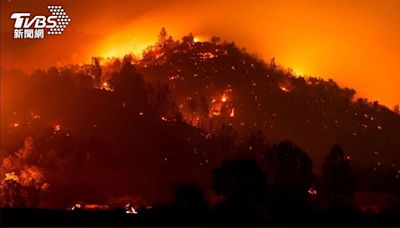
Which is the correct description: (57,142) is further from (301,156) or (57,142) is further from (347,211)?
(347,211)

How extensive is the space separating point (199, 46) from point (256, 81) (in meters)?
17.2

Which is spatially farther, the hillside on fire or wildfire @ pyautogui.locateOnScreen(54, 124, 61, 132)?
wildfire @ pyautogui.locateOnScreen(54, 124, 61, 132)

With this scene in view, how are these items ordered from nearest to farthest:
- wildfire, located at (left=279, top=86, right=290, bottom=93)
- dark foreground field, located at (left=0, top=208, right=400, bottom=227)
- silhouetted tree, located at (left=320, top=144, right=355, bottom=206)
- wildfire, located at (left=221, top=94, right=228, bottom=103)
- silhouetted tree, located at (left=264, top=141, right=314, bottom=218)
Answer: dark foreground field, located at (left=0, top=208, right=400, bottom=227) < silhouetted tree, located at (left=264, top=141, right=314, bottom=218) < silhouetted tree, located at (left=320, top=144, right=355, bottom=206) < wildfire, located at (left=221, top=94, right=228, bottom=103) < wildfire, located at (left=279, top=86, right=290, bottom=93)

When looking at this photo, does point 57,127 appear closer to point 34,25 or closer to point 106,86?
point 106,86

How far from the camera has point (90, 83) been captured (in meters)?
79.1

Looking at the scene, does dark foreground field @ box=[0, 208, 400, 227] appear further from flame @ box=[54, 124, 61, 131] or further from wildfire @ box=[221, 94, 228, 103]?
wildfire @ box=[221, 94, 228, 103]

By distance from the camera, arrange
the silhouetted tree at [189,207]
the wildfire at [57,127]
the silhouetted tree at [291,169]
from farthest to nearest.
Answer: the wildfire at [57,127] < the silhouetted tree at [291,169] < the silhouetted tree at [189,207]

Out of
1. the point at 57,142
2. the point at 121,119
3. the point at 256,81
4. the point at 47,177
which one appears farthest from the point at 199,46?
the point at 47,177

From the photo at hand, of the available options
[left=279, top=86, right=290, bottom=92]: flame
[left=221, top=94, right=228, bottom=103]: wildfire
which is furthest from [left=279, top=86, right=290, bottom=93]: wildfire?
[left=221, top=94, right=228, bottom=103]: wildfire

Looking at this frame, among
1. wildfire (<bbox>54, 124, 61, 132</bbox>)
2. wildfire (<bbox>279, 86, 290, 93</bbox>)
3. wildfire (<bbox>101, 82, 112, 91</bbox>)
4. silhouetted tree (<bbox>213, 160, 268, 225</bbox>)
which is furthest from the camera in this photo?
wildfire (<bbox>279, 86, 290, 93</bbox>)

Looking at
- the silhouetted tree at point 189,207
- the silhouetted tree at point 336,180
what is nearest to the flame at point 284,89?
the silhouetted tree at point 336,180

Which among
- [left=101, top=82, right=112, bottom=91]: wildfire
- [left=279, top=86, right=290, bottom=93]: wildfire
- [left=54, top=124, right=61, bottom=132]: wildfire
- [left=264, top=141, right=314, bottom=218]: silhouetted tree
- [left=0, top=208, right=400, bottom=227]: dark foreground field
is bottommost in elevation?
[left=0, top=208, right=400, bottom=227]: dark foreground field

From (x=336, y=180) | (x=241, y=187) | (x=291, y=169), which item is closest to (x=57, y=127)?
(x=291, y=169)

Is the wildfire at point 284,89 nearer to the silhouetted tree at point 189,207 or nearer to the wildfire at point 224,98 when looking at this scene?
the wildfire at point 224,98
